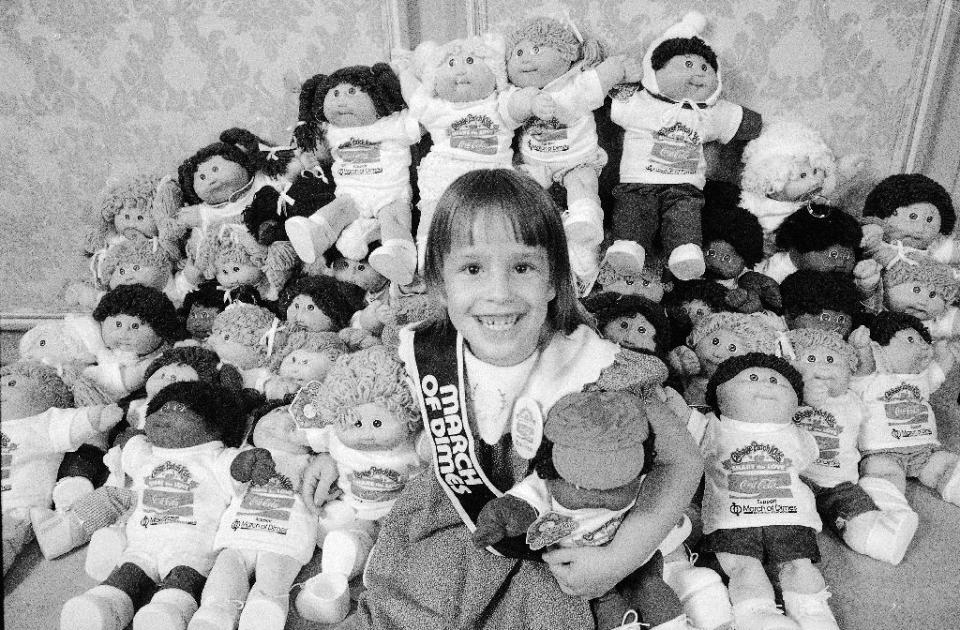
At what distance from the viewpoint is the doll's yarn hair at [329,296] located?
1804 mm

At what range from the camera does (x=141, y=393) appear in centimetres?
182

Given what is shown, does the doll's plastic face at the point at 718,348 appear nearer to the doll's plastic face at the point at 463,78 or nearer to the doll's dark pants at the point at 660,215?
the doll's dark pants at the point at 660,215

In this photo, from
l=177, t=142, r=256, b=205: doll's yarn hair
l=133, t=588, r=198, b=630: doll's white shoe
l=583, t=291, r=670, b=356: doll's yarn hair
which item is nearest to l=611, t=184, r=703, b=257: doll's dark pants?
l=583, t=291, r=670, b=356: doll's yarn hair

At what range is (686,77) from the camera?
1743 mm

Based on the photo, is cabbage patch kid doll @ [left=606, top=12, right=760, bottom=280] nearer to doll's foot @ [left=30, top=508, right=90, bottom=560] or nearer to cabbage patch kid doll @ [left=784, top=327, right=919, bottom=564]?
cabbage patch kid doll @ [left=784, top=327, right=919, bottom=564]

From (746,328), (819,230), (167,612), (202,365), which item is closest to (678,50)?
(819,230)

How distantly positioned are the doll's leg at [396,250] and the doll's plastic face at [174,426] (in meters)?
0.55

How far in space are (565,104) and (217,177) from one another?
1.01 metres

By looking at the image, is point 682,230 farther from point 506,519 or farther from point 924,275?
point 506,519

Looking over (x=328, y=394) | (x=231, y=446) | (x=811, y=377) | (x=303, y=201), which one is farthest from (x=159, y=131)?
(x=811, y=377)

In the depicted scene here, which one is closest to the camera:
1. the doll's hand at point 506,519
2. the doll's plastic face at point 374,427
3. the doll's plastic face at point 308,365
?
the doll's hand at point 506,519

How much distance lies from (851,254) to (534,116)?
966 mm

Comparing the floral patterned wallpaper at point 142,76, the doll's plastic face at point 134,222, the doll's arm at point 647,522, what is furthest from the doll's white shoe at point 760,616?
the doll's plastic face at point 134,222

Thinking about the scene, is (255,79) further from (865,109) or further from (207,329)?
(865,109)
